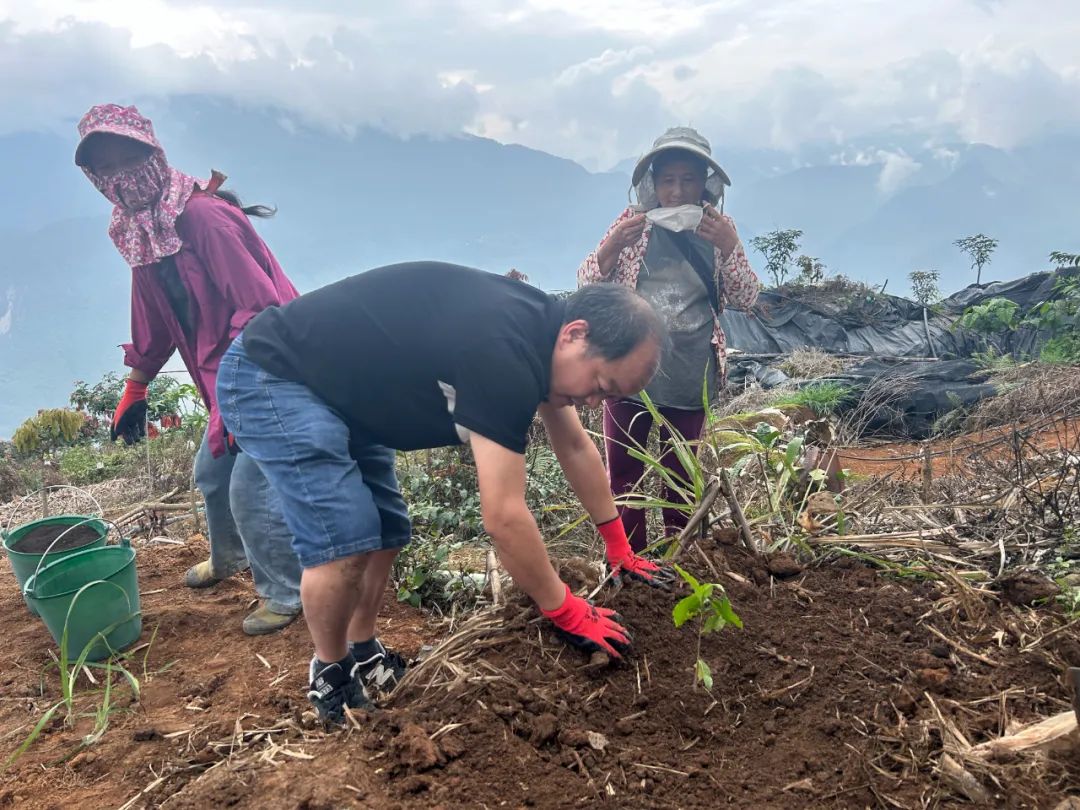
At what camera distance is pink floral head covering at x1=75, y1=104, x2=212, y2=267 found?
2.63 metres

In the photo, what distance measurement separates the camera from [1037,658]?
1.65m

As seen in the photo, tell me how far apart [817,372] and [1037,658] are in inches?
327

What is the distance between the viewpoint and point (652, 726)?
162 cm

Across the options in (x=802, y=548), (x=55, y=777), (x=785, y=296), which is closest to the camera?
(x=55, y=777)

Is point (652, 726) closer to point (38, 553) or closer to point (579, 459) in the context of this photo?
point (579, 459)

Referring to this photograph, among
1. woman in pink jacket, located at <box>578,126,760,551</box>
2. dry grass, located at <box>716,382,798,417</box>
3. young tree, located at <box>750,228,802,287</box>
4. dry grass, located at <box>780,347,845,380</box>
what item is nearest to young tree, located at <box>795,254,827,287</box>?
young tree, located at <box>750,228,802,287</box>

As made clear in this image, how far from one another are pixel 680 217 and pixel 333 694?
2054mm

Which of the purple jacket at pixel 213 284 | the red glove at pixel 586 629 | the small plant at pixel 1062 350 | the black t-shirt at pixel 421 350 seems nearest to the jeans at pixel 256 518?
the purple jacket at pixel 213 284

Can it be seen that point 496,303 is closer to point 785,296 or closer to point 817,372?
point 817,372

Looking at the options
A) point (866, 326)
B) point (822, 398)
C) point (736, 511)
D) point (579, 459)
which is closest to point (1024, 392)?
point (822, 398)

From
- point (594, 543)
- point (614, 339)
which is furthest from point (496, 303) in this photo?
point (594, 543)

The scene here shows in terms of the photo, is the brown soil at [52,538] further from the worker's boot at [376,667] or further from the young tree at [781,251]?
the young tree at [781,251]

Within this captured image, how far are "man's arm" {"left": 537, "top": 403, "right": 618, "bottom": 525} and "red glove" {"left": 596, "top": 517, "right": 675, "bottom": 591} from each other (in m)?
0.03

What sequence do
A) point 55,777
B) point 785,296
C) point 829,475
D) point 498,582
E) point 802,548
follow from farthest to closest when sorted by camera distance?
point 785,296 → point 829,475 → point 498,582 → point 802,548 → point 55,777
